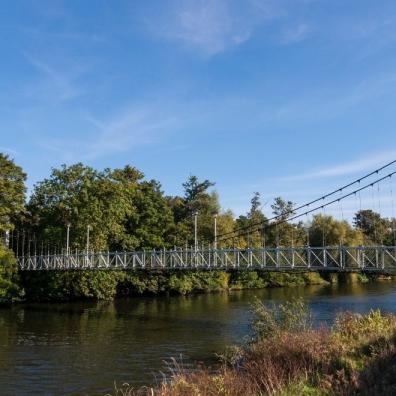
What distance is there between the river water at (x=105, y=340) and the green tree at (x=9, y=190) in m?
8.18

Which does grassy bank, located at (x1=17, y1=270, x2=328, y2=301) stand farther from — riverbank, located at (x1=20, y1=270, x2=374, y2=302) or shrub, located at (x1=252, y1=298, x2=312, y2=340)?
shrub, located at (x1=252, y1=298, x2=312, y2=340)

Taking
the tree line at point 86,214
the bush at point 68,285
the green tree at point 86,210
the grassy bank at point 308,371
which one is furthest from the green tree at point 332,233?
the grassy bank at point 308,371

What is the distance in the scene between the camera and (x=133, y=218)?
62.5 m

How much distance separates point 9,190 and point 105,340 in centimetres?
2522

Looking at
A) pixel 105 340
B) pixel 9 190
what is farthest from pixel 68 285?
pixel 105 340

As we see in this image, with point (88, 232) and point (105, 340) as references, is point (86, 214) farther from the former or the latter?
point (105, 340)

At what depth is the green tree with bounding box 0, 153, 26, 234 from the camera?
4847 centimetres

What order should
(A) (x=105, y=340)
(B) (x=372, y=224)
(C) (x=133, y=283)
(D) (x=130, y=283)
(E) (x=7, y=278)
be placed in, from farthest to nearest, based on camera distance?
(B) (x=372, y=224), (D) (x=130, y=283), (C) (x=133, y=283), (E) (x=7, y=278), (A) (x=105, y=340)

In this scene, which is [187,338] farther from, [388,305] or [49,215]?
[49,215]

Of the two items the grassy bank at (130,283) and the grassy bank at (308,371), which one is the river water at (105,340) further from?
the grassy bank at (130,283)

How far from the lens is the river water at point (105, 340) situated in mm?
19266

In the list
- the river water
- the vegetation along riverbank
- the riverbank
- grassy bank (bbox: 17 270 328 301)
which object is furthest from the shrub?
grassy bank (bbox: 17 270 328 301)

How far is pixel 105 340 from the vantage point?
28.1 meters

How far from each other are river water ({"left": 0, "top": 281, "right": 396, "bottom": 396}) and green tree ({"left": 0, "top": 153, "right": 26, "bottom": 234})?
8.18 m
